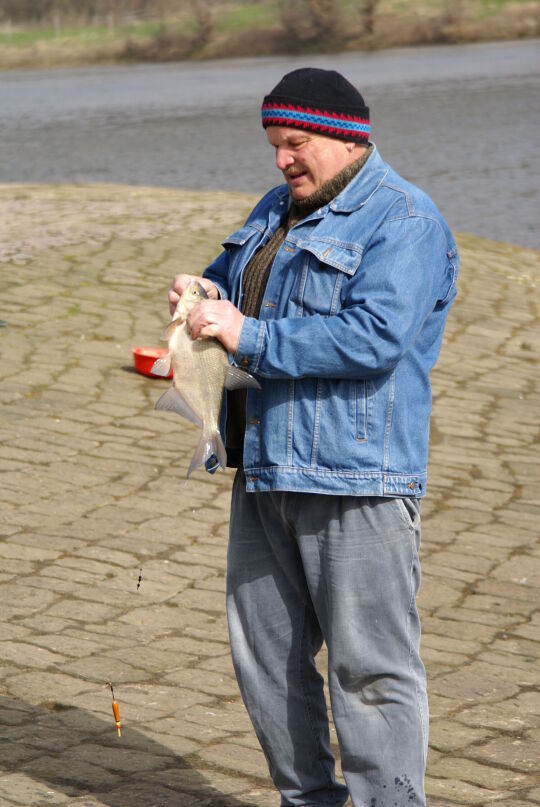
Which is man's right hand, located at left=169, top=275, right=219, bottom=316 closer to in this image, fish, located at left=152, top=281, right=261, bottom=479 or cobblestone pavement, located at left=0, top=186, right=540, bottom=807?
fish, located at left=152, top=281, right=261, bottom=479

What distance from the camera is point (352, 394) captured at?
283 centimetres

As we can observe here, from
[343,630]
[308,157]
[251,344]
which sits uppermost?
[308,157]

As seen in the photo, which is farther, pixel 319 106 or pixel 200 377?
pixel 200 377

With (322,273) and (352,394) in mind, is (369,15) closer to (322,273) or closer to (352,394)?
(322,273)

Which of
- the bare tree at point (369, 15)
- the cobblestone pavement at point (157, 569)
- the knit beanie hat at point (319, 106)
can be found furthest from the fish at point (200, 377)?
the bare tree at point (369, 15)

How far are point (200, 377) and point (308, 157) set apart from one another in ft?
1.90

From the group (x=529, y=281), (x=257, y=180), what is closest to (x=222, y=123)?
(x=257, y=180)

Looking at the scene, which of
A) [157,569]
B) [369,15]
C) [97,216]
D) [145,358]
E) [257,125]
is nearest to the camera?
[157,569]

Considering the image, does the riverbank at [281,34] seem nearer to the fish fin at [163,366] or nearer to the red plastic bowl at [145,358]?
the red plastic bowl at [145,358]

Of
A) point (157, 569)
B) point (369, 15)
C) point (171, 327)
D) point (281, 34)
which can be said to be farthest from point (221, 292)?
point (281, 34)

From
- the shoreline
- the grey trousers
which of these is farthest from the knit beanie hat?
the shoreline

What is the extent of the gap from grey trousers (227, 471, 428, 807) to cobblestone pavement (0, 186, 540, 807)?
2.00ft

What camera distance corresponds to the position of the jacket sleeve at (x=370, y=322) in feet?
8.96

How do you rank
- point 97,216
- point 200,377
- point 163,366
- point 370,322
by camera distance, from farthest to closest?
point 97,216 < point 163,366 < point 200,377 < point 370,322
